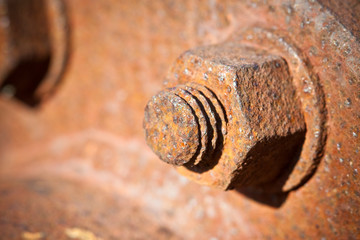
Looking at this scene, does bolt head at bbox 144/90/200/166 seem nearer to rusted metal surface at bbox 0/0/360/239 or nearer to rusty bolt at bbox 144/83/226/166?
rusty bolt at bbox 144/83/226/166

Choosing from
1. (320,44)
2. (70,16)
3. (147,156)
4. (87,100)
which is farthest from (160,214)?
(70,16)

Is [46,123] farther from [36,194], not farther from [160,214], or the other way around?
[160,214]

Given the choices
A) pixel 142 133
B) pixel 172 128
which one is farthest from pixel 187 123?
pixel 142 133

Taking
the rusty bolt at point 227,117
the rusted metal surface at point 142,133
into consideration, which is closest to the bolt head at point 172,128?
the rusty bolt at point 227,117

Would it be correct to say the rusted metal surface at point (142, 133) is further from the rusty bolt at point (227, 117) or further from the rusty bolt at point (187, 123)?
the rusty bolt at point (187, 123)

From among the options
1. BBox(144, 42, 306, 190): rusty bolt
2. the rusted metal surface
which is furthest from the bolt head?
the rusted metal surface
